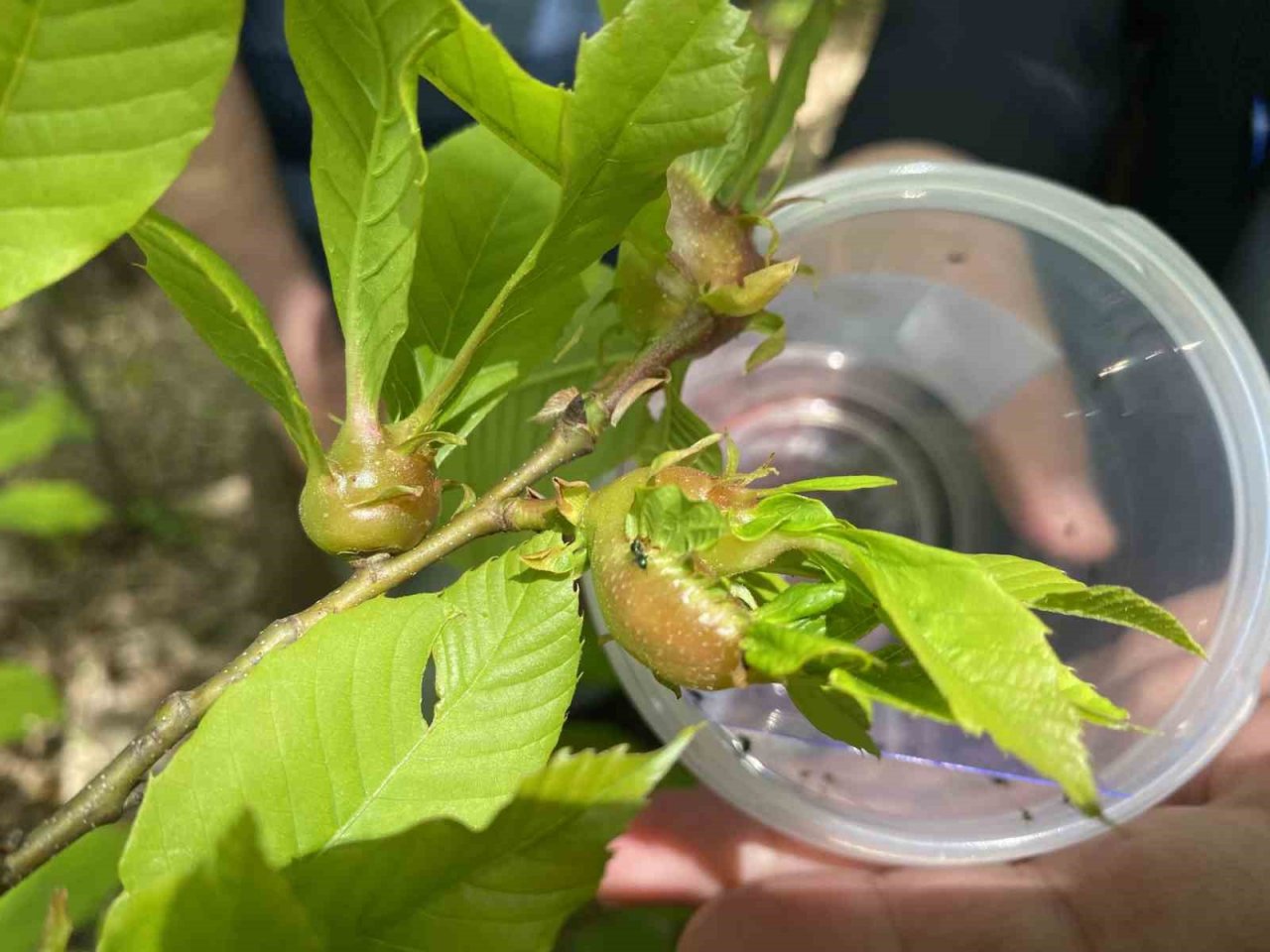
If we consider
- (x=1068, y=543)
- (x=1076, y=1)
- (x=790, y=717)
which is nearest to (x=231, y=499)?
(x=790, y=717)

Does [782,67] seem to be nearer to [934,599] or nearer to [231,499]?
[934,599]

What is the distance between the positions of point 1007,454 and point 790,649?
80cm

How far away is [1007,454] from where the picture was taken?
3.43ft

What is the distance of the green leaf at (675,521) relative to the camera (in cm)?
36

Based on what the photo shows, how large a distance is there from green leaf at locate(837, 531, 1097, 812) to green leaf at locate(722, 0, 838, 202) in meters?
0.25

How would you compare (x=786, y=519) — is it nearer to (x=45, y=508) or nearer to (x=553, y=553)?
(x=553, y=553)

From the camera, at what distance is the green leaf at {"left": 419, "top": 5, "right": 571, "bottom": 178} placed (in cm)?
34

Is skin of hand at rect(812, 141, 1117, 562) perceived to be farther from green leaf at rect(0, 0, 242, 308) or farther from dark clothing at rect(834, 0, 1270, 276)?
green leaf at rect(0, 0, 242, 308)

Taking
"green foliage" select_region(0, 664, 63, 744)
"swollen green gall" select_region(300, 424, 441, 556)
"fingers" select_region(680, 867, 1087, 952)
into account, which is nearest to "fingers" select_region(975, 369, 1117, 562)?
"fingers" select_region(680, 867, 1087, 952)

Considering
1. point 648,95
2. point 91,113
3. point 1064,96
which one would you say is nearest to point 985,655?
point 648,95

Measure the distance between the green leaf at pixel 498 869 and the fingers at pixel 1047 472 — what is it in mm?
781

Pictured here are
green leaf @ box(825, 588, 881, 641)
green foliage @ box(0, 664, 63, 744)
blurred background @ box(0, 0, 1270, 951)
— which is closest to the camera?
green leaf @ box(825, 588, 881, 641)

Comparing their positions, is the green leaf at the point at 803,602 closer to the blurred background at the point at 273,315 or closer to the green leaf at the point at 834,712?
the green leaf at the point at 834,712

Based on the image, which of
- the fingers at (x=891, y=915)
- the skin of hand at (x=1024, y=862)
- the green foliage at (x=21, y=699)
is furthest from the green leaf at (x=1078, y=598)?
the green foliage at (x=21, y=699)
